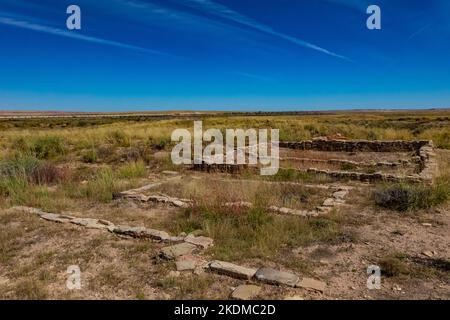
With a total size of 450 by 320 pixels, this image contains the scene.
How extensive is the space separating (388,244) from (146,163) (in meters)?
9.26

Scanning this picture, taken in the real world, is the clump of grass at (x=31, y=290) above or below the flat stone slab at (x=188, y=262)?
below

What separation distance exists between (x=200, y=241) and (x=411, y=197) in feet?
13.1

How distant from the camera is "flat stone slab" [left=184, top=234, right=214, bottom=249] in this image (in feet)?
16.7

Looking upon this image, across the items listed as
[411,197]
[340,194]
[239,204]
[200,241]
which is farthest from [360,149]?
[200,241]

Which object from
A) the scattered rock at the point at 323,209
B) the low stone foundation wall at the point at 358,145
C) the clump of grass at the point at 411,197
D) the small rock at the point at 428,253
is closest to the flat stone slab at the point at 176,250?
the scattered rock at the point at 323,209

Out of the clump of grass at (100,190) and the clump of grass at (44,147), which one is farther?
the clump of grass at (44,147)

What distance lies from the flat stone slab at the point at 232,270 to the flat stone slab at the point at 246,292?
205 mm

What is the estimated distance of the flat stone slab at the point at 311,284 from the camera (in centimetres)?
384

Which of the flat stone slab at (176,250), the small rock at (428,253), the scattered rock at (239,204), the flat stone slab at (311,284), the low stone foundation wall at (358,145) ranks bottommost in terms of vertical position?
the flat stone slab at (311,284)

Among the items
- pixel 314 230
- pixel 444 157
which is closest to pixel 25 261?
pixel 314 230

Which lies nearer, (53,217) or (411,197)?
(53,217)

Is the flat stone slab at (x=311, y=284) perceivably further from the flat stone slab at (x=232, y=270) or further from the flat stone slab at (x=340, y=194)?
the flat stone slab at (x=340, y=194)

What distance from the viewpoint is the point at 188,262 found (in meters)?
4.54

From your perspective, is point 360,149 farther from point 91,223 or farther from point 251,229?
point 91,223
